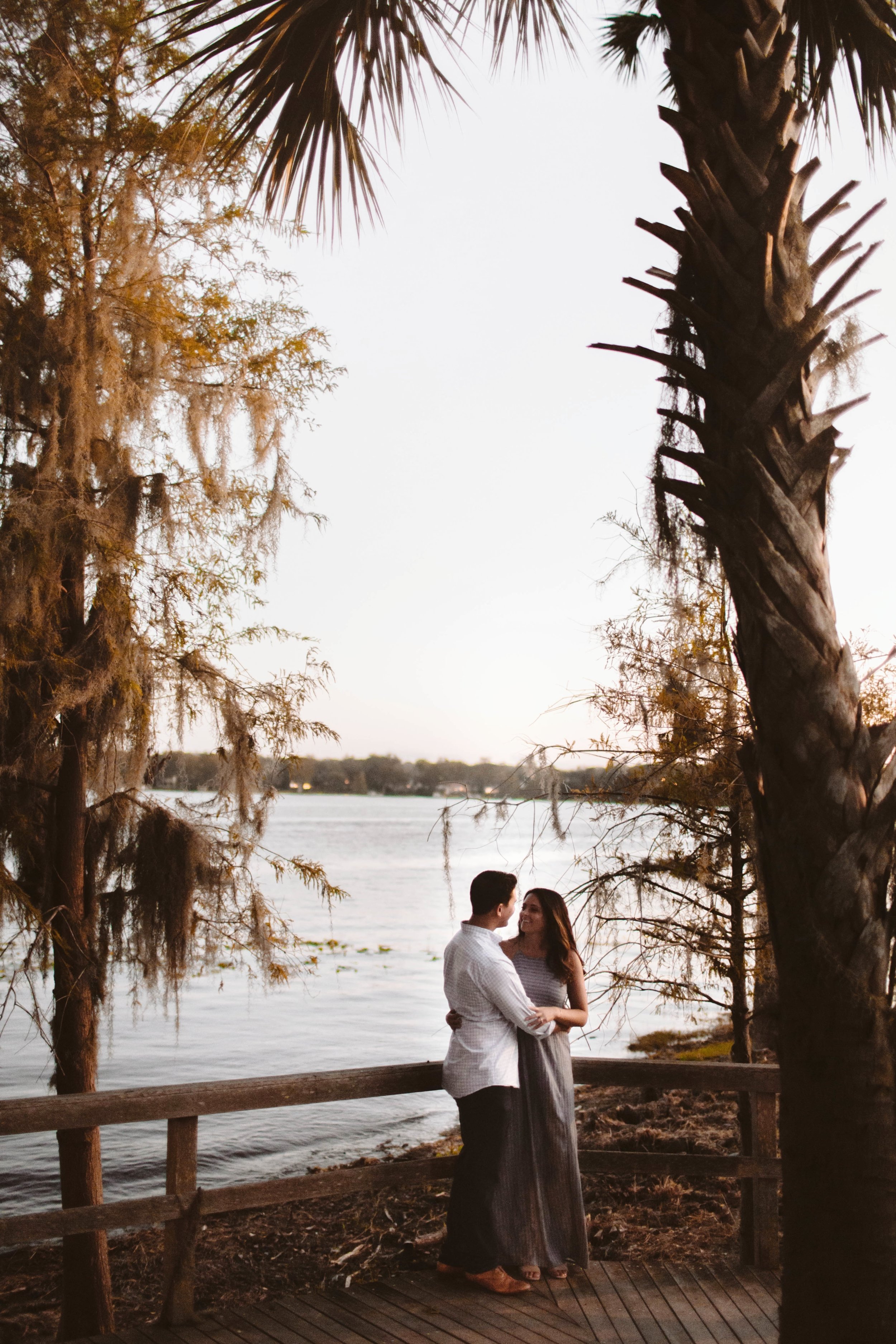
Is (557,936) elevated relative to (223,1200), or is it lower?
elevated

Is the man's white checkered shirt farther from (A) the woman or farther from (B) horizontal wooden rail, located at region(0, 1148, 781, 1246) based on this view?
(B) horizontal wooden rail, located at region(0, 1148, 781, 1246)

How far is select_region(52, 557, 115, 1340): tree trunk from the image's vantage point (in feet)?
22.5

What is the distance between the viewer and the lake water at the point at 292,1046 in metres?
13.2

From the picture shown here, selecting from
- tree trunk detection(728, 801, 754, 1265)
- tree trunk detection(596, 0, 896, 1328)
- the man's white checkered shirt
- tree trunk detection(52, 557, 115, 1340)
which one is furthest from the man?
tree trunk detection(52, 557, 115, 1340)

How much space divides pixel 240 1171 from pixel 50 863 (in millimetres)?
7980

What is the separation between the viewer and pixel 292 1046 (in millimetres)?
21281

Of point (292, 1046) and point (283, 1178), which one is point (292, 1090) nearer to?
point (283, 1178)

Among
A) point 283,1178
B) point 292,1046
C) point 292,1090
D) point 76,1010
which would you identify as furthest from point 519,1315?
point 292,1046

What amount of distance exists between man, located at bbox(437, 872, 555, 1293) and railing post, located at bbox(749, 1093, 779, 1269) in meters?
1.02

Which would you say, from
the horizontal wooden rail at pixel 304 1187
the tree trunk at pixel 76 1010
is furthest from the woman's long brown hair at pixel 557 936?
the tree trunk at pixel 76 1010

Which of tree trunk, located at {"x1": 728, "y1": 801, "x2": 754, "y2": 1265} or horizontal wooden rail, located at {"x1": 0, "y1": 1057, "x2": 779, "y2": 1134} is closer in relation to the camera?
horizontal wooden rail, located at {"x1": 0, "y1": 1057, "x2": 779, "y2": 1134}

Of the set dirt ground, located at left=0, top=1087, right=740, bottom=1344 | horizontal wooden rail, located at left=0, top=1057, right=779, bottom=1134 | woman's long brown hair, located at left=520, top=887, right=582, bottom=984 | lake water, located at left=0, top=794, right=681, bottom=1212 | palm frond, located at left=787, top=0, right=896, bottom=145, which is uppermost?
palm frond, located at left=787, top=0, right=896, bottom=145

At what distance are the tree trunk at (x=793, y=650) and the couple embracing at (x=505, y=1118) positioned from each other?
5.35ft

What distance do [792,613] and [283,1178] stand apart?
3136 millimetres
